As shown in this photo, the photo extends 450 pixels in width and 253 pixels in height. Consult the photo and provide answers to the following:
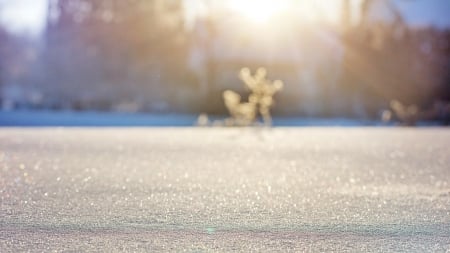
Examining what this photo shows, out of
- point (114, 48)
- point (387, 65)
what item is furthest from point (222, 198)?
point (114, 48)

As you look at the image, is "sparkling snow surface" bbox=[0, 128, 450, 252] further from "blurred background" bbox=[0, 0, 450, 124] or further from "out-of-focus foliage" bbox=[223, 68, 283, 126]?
"blurred background" bbox=[0, 0, 450, 124]

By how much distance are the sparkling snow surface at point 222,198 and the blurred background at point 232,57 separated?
16430 millimetres

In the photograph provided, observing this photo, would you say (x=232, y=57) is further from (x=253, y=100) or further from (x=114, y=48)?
(x=253, y=100)

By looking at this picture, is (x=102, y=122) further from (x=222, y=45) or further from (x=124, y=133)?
(x=222, y=45)

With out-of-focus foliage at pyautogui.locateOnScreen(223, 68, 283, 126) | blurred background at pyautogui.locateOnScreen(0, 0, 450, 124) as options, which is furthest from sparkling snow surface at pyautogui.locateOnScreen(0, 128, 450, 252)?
blurred background at pyautogui.locateOnScreen(0, 0, 450, 124)

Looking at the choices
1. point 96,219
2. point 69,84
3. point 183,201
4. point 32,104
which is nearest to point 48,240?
point 96,219

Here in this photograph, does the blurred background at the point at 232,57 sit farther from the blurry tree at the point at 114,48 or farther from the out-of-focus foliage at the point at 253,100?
the out-of-focus foliage at the point at 253,100

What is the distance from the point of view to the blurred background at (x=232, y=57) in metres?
29.4

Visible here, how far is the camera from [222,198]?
6781 millimetres

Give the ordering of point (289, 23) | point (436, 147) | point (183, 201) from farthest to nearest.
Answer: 1. point (289, 23)
2. point (436, 147)
3. point (183, 201)

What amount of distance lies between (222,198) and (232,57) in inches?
1000

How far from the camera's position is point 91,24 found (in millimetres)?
34219

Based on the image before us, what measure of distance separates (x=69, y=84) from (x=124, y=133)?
1667 centimetres

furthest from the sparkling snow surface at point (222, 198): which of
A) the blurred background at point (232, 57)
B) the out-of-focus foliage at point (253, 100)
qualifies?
the blurred background at point (232, 57)
